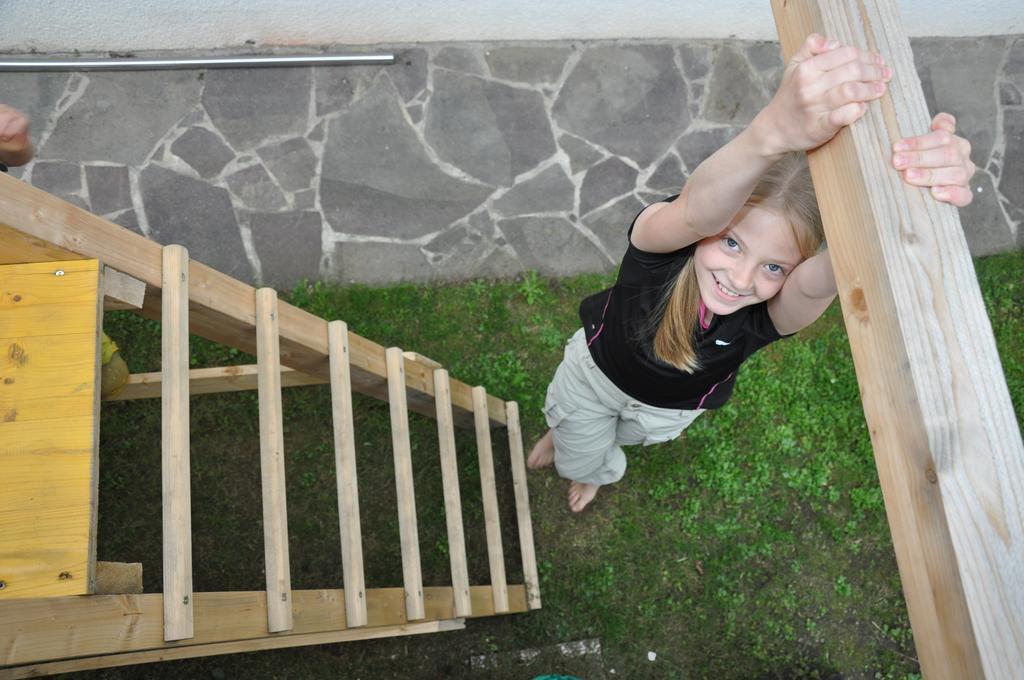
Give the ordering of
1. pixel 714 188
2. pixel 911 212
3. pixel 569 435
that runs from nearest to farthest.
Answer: pixel 911 212 → pixel 714 188 → pixel 569 435

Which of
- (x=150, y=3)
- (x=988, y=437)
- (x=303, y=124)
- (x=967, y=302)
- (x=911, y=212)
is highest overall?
(x=150, y=3)

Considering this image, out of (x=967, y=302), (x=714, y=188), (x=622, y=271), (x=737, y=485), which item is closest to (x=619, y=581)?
(x=737, y=485)

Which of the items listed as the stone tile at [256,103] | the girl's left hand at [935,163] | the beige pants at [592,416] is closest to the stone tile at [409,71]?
the stone tile at [256,103]

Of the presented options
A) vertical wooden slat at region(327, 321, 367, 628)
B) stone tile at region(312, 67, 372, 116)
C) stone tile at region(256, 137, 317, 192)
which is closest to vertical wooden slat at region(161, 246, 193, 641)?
vertical wooden slat at region(327, 321, 367, 628)

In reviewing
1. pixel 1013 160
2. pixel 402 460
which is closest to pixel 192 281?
pixel 402 460

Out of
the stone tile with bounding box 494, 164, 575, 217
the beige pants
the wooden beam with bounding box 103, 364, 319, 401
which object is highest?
the stone tile with bounding box 494, 164, 575, 217

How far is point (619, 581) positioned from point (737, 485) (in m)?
0.73

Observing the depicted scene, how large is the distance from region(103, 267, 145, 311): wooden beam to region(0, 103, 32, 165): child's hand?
1.20 meters

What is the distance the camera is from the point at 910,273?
3.38ft

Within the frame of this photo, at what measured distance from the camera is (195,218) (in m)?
4.16

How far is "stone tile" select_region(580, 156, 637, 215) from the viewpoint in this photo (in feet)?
14.3

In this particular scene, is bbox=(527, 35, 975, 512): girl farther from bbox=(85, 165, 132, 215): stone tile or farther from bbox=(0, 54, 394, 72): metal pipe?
bbox=(85, 165, 132, 215): stone tile

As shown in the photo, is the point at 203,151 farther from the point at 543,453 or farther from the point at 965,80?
the point at 965,80

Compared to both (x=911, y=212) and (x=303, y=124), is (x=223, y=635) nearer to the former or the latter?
(x=911, y=212)
